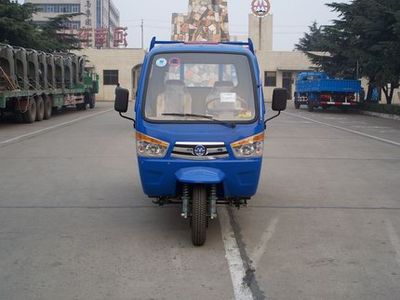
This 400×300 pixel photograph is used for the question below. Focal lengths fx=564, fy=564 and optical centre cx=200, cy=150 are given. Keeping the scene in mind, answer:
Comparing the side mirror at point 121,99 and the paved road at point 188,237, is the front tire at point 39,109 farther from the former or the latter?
the side mirror at point 121,99

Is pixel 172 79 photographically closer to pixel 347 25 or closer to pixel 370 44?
pixel 370 44

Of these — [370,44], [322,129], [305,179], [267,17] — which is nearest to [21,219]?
[305,179]

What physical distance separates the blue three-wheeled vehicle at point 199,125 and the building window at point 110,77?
49.0 m

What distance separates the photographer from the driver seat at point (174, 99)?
6391mm

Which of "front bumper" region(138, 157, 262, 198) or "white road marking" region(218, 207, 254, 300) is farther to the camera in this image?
"front bumper" region(138, 157, 262, 198)

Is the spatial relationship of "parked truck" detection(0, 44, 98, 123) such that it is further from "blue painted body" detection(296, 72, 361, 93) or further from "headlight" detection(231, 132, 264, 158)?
"headlight" detection(231, 132, 264, 158)

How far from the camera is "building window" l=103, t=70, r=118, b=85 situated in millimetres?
54781

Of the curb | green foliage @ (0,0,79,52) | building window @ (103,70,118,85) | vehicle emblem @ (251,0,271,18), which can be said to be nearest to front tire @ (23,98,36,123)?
green foliage @ (0,0,79,52)

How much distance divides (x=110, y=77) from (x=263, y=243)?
5035 centimetres

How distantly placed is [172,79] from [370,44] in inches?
994

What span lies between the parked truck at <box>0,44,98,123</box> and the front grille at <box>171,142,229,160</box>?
47.1 feet

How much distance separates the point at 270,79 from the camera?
55.8 meters

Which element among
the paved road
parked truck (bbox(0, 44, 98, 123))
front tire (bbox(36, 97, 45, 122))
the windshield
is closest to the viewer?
the paved road

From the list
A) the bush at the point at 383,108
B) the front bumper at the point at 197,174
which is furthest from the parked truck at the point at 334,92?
the front bumper at the point at 197,174
